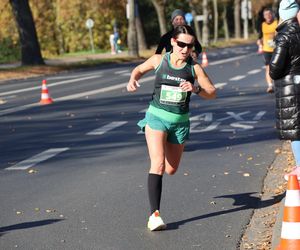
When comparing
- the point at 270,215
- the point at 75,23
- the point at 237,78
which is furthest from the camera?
the point at 75,23

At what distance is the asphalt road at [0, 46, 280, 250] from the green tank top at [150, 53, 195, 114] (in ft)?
3.35

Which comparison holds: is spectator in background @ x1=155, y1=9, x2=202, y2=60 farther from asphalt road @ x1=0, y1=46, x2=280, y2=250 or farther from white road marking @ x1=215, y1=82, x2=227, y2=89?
white road marking @ x1=215, y1=82, x2=227, y2=89

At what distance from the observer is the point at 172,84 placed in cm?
662

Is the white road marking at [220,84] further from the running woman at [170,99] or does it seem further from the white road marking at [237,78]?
the running woman at [170,99]

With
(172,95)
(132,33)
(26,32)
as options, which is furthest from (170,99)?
(132,33)

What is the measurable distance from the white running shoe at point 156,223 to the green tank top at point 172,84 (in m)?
0.90

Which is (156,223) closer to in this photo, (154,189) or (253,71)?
(154,189)

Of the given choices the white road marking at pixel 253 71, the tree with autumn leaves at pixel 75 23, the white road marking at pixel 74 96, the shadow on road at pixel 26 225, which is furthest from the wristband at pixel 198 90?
the tree with autumn leaves at pixel 75 23

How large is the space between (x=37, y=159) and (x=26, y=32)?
2609 centimetres

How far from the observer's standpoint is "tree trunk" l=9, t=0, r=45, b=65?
116 feet

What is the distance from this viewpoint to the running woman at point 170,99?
6555mm

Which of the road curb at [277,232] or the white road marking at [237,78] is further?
the white road marking at [237,78]

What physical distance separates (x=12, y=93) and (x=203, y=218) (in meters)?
16.9

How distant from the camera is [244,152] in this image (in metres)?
10.8
